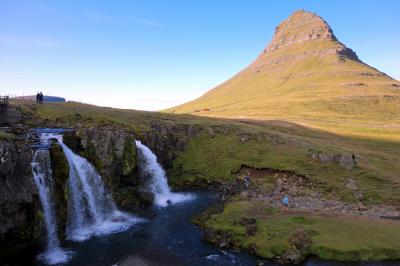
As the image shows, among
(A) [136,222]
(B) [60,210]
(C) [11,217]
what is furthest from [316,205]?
(C) [11,217]

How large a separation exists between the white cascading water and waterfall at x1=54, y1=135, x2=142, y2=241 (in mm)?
11126

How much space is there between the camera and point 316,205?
189 ft

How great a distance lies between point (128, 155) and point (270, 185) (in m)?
27.3

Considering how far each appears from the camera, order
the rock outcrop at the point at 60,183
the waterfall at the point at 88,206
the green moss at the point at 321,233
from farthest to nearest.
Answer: the waterfall at the point at 88,206 → the rock outcrop at the point at 60,183 → the green moss at the point at 321,233

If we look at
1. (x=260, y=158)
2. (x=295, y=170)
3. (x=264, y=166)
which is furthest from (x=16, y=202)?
(x=260, y=158)

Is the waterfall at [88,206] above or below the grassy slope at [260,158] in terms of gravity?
below

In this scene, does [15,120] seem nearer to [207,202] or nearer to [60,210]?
[60,210]

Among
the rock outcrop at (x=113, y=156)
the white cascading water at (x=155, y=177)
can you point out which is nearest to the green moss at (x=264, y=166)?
the white cascading water at (x=155, y=177)

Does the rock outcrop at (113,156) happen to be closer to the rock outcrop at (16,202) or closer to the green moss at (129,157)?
the green moss at (129,157)

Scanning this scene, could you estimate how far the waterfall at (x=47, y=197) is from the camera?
41.1m

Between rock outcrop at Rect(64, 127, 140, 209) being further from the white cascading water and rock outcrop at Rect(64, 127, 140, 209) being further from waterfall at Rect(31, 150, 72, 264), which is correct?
waterfall at Rect(31, 150, 72, 264)

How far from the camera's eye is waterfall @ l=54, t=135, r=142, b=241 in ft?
157

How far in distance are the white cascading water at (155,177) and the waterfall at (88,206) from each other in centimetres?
1113

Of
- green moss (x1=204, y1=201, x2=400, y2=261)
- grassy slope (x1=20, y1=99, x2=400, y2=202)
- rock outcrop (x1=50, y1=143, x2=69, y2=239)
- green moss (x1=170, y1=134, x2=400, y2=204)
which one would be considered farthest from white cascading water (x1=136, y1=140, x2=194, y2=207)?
rock outcrop (x1=50, y1=143, x2=69, y2=239)
